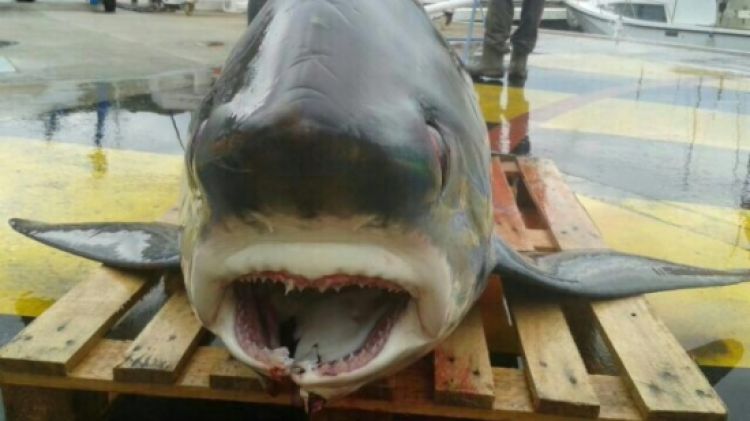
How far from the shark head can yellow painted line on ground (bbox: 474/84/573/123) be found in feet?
15.4

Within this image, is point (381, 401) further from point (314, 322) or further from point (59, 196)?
point (59, 196)

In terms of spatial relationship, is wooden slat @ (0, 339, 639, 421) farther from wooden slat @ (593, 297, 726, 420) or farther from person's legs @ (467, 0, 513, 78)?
person's legs @ (467, 0, 513, 78)

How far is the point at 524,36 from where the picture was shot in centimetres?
847

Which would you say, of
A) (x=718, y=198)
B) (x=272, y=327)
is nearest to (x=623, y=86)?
(x=718, y=198)

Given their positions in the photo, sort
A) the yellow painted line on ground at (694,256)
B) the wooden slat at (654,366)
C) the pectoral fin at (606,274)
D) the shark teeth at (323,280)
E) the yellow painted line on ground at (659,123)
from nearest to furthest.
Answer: the shark teeth at (323,280)
the wooden slat at (654,366)
the pectoral fin at (606,274)
the yellow painted line on ground at (694,256)
the yellow painted line on ground at (659,123)

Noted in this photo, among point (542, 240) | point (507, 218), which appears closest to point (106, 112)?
point (507, 218)

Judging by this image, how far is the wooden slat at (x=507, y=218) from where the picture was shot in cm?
309

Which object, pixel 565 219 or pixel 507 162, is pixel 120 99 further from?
pixel 565 219

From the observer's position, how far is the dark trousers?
27.5 ft

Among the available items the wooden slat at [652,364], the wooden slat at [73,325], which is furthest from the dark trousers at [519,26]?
the wooden slat at [73,325]

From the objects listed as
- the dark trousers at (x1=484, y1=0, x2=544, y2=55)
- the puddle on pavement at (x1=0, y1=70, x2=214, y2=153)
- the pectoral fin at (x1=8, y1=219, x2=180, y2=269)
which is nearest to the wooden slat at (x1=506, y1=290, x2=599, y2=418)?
the pectoral fin at (x1=8, y1=219, x2=180, y2=269)

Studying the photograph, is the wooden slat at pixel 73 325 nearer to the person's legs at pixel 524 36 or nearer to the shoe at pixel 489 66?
the shoe at pixel 489 66

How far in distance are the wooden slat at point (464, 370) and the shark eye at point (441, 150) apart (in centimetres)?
67

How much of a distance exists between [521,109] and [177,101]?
3.07 metres
